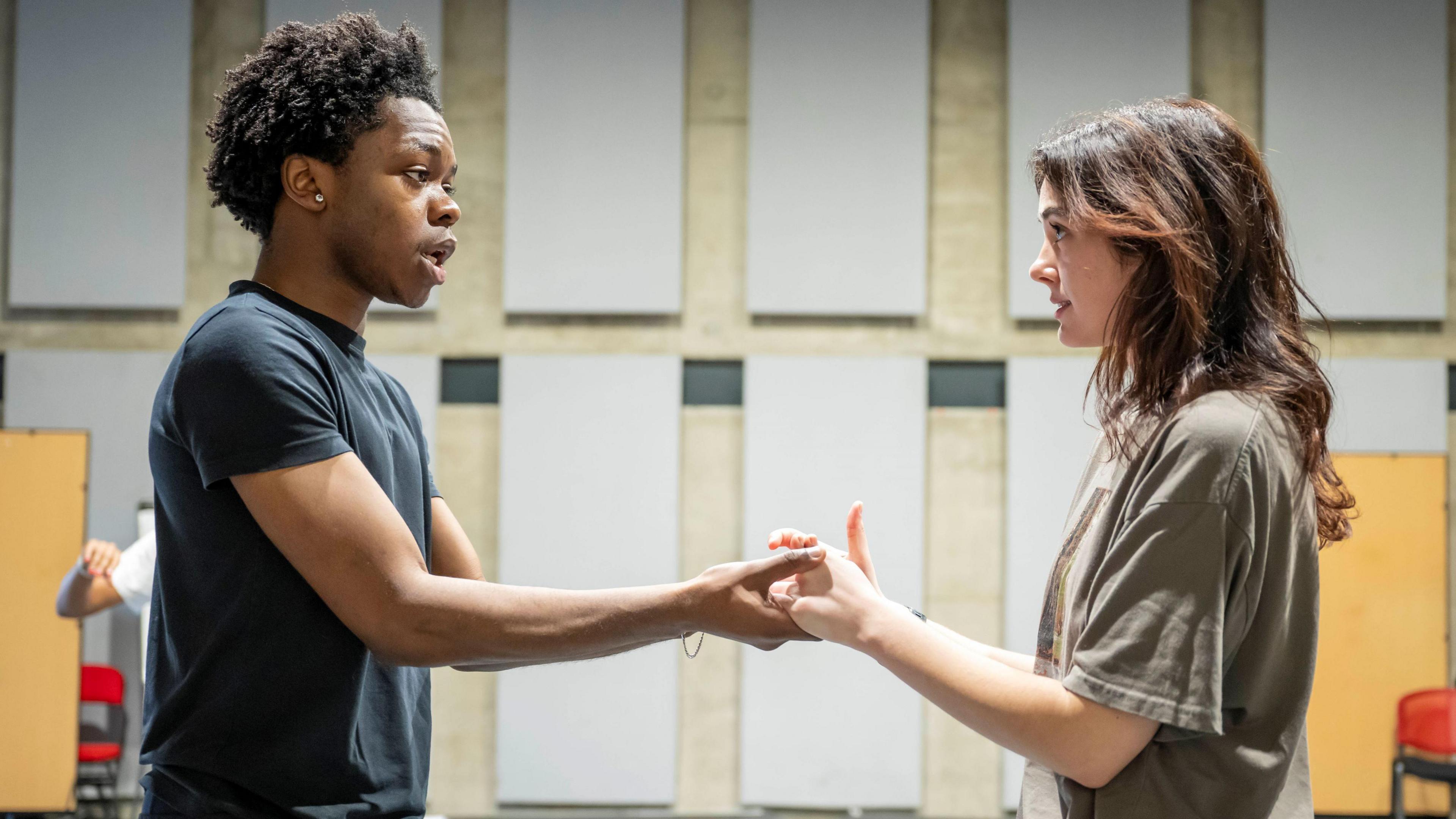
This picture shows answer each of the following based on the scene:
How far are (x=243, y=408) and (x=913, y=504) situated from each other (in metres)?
3.54

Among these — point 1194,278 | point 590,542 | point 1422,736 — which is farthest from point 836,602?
point 1422,736

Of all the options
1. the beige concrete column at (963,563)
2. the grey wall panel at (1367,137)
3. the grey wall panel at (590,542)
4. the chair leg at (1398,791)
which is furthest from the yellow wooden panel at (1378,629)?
the grey wall panel at (590,542)

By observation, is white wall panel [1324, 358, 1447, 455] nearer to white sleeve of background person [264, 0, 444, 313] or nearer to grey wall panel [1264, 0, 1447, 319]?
grey wall panel [1264, 0, 1447, 319]

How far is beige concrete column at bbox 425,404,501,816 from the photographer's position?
4328mm

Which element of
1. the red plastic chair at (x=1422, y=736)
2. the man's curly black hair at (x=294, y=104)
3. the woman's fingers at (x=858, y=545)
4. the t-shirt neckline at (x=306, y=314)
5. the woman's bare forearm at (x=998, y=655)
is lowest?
the red plastic chair at (x=1422, y=736)

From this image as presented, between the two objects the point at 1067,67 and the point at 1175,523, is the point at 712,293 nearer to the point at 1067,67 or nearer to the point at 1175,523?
the point at 1067,67

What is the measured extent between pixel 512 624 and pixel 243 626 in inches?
10.9

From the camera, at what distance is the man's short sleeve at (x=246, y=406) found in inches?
41.1

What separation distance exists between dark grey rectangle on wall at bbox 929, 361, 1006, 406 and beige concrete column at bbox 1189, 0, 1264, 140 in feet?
4.92

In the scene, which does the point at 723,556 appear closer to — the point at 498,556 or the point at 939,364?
the point at 498,556

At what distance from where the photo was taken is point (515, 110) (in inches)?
173

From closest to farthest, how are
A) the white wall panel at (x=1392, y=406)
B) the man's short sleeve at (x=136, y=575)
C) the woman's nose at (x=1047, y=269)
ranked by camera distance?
the woman's nose at (x=1047, y=269), the man's short sleeve at (x=136, y=575), the white wall panel at (x=1392, y=406)

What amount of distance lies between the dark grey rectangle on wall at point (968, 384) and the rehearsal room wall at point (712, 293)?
1.7 inches

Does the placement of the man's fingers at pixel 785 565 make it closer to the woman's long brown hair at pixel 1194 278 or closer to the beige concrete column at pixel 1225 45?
the woman's long brown hair at pixel 1194 278
